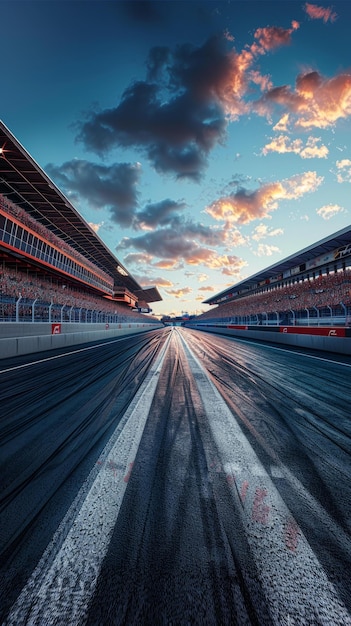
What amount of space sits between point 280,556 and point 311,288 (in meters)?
40.4

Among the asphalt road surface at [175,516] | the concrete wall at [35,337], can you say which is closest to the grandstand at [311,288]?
the asphalt road surface at [175,516]

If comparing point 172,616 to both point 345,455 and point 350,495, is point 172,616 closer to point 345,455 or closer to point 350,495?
point 350,495

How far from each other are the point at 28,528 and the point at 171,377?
16.3 feet

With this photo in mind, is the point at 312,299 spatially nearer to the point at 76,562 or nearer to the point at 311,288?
the point at 311,288

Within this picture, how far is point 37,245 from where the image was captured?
3003 centimetres

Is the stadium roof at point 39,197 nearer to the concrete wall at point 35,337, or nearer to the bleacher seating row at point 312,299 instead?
the concrete wall at point 35,337

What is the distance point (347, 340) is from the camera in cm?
1216

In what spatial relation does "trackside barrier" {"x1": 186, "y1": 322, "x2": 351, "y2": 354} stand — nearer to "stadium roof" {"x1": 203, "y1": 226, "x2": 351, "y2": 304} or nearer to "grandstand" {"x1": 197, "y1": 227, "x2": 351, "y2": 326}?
"grandstand" {"x1": 197, "y1": 227, "x2": 351, "y2": 326}

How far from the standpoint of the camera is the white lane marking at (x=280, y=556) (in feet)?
3.91

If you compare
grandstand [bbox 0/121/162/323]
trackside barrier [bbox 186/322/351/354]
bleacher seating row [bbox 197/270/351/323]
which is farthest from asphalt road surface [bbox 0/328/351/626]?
bleacher seating row [bbox 197/270/351/323]

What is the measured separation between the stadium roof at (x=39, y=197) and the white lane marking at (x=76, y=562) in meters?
25.8

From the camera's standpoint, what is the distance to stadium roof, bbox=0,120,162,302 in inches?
872

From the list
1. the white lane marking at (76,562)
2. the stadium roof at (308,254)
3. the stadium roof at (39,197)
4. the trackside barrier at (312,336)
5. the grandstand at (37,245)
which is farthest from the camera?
the stadium roof at (308,254)

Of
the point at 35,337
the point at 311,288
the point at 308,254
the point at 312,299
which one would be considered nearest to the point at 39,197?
the point at 35,337
